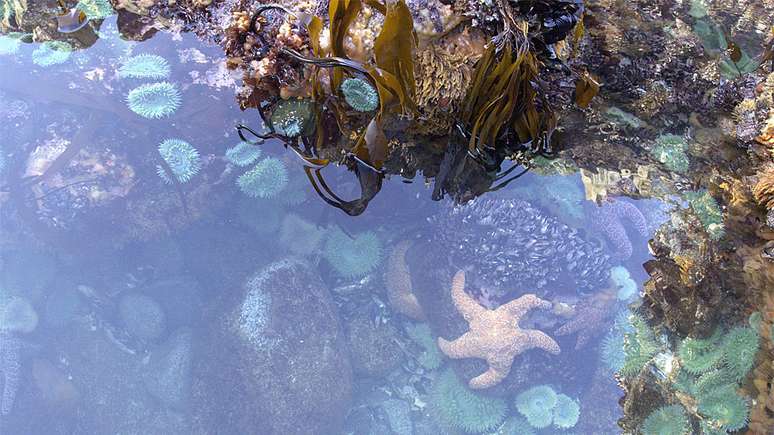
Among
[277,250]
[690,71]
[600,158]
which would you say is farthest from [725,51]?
[277,250]

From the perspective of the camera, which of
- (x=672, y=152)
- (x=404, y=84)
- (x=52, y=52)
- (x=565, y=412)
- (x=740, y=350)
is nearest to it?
(x=740, y=350)

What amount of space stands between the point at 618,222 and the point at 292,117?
7.50 feet

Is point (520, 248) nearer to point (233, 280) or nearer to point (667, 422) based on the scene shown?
point (667, 422)

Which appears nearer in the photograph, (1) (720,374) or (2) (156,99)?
(1) (720,374)

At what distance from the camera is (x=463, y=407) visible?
3.45 meters

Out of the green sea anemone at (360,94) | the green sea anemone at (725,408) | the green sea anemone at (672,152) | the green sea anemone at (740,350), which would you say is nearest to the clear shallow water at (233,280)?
the green sea anemone at (672,152)

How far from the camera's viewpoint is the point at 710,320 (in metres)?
2.14

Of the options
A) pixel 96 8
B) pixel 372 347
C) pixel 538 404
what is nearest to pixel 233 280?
pixel 372 347

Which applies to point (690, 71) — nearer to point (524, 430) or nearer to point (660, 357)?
point (660, 357)

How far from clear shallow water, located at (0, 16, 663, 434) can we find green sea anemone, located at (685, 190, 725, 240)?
0.47 meters

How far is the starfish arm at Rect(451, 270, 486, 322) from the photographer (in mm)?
3193

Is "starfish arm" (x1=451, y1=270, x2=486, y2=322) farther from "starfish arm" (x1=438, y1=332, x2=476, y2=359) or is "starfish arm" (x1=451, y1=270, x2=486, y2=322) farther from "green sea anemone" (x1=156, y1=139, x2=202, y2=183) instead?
"green sea anemone" (x1=156, y1=139, x2=202, y2=183)

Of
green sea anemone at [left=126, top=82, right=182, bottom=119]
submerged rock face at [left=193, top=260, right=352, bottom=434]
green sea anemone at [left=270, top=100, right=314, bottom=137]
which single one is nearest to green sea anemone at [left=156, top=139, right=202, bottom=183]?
green sea anemone at [left=126, top=82, right=182, bottom=119]

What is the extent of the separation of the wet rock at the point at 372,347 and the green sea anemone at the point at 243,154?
1474 mm
